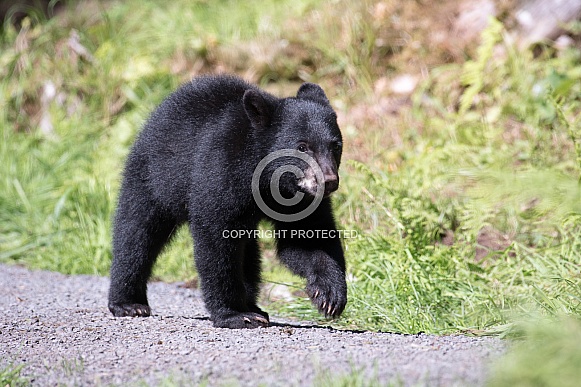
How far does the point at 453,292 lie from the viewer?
18.4ft

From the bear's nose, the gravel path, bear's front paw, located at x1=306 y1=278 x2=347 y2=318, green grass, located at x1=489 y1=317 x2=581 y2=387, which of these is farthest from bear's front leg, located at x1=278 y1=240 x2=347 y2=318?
green grass, located at x1=489 y1=317 x2=581 y2=387

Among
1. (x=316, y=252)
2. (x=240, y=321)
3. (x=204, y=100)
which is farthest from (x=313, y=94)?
(x=240, y=321)

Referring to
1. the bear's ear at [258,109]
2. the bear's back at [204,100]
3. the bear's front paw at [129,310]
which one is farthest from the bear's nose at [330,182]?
the bear's front paw at [129,310]

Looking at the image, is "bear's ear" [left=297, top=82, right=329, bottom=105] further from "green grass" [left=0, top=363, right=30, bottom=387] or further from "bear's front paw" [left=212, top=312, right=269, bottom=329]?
"green grass" [left=0, top=363, right=30, bottom=387]

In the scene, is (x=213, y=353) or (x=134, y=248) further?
(x=134, y=248)

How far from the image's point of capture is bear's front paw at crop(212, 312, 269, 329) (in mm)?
4984

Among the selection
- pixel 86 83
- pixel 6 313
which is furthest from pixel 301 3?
pixel 6 313

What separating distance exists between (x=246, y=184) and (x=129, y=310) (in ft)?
4.93

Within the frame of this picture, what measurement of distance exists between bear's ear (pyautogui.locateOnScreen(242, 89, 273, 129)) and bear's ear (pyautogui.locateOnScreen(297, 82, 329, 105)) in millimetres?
409

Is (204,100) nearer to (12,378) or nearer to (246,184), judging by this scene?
(246,184)

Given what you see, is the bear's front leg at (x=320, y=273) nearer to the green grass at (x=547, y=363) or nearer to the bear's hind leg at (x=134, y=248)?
the bear's hind leg at (x=134, y=248)

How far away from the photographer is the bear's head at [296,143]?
488cm

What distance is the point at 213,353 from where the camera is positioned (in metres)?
3.92

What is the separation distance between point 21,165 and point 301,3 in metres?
5.00
